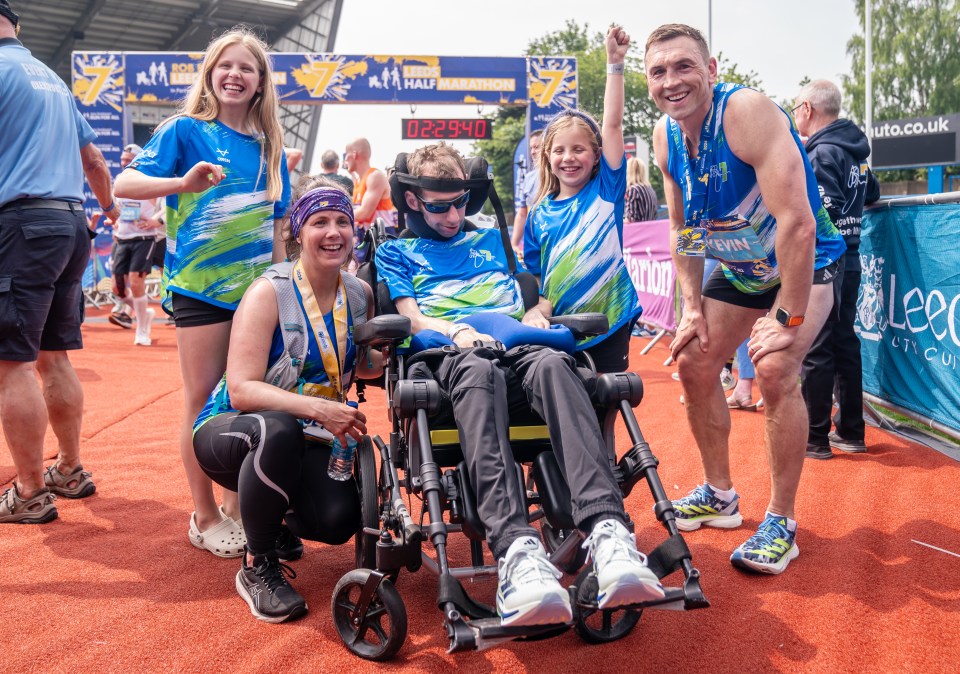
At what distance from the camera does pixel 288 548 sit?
335 centimetres

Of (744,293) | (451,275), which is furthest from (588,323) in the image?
(744,293)

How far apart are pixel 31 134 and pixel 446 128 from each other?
15.8m

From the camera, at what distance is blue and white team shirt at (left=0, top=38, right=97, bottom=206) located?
354 centimetres

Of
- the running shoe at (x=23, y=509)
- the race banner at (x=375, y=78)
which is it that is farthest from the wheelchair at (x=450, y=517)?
the race banner at (x=375, y=78)

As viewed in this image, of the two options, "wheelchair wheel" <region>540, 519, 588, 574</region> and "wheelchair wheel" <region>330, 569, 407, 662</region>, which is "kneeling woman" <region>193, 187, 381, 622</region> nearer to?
"wheelchair wheel" <region>330, 569, 407, 662</region>

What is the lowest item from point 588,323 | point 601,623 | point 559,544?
point 601,623

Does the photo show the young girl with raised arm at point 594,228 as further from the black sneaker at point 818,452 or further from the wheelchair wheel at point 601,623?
the black sneaker at point 818,452

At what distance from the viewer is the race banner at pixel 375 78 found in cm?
1758

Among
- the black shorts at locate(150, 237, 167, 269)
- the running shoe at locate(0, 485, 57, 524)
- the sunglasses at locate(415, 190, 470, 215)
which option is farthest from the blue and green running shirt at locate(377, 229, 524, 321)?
the black shorts at locate(150, 237, 167, 269)

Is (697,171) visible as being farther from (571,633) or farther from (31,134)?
(31,134)

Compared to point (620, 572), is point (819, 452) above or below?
below

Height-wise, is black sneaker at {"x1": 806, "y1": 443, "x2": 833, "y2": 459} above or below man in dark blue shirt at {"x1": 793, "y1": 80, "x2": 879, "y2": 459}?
below

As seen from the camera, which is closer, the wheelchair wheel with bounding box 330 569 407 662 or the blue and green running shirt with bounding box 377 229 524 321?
the wheelchair wheel with bounding box 330 569 407 662

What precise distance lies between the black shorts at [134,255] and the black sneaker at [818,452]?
25.6ft
